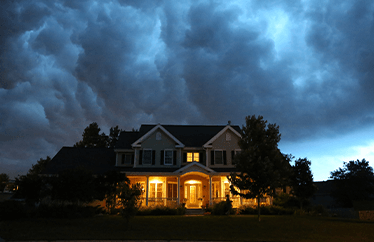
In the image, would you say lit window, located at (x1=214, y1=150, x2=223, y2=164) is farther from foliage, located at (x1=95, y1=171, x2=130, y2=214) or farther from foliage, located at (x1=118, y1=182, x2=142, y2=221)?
foliage, located at (x1=118, y1=182, x2=142, y2=221)

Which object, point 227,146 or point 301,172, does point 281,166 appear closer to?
point 301,172

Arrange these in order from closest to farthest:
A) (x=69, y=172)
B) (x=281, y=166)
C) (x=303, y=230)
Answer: (x=303, y=230), (x=281, y=166), (x=69, y=172)

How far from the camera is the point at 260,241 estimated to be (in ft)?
34.8

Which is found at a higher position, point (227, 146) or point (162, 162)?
point (227, 146)

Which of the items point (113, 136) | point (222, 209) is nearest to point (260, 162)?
point (222, 209)

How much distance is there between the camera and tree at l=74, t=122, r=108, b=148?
46.4m

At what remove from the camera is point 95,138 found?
46812 millimetres

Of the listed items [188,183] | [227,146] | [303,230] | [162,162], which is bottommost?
[303,230]

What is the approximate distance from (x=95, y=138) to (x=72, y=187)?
2885 cm

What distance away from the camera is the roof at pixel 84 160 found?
1067 inches

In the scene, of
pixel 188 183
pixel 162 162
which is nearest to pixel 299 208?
pixel 188 183

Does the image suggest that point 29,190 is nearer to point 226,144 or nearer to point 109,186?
point 109,186

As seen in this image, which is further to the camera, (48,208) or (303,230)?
(48,208)

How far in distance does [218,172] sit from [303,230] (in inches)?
499
